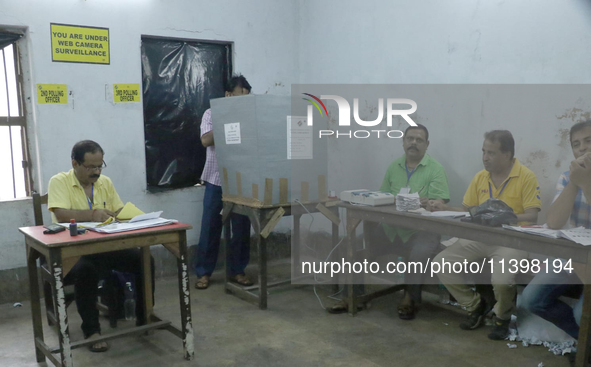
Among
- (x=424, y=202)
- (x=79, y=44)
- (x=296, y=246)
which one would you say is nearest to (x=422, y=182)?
(x=424, y=202)

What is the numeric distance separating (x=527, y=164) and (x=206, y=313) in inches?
89.3

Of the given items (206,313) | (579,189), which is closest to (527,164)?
(579,189)

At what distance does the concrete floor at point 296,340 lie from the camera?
266 centimetres

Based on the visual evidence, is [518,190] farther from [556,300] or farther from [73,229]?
[73,229]

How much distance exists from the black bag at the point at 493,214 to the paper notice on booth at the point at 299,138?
49.2 inches

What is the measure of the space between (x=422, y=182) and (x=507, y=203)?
604mm

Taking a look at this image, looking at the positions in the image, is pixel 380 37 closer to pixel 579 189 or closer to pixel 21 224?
pixel 579 189

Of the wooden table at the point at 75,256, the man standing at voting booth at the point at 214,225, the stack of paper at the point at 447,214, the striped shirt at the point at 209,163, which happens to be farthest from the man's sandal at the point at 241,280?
the stack of paper at the point at 447,214

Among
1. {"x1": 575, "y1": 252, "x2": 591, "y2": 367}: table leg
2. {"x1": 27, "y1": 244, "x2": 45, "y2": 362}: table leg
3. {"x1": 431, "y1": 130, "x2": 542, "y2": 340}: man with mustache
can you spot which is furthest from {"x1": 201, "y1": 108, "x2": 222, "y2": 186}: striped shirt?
{"x1": 575, "y1": 252, "x2": 591, "y2": 367}: table leg

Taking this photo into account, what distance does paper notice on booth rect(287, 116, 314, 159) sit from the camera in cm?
341

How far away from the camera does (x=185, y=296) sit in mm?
2645

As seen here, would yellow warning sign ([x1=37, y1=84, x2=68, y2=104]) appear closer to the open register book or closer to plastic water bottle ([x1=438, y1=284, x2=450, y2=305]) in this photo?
the open register book

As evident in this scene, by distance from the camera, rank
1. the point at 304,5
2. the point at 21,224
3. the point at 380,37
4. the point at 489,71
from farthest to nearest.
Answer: the point at 304,5 → the point at 380,37 → the point at 21,224 → the point at 489,71

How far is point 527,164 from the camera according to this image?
3.11 meters
